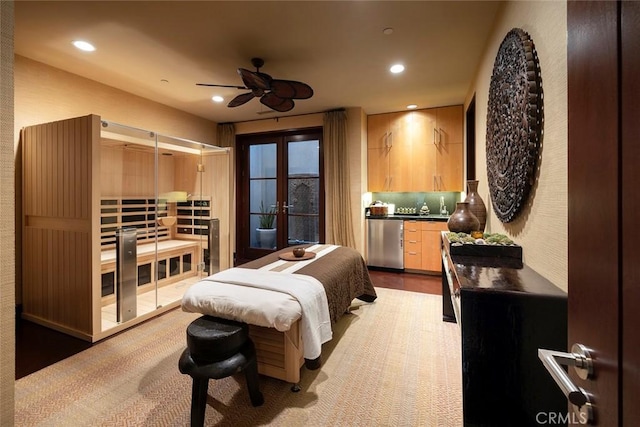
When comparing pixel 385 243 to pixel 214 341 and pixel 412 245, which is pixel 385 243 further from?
pixel 214 341

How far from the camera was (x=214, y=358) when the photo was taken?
5.13 ft

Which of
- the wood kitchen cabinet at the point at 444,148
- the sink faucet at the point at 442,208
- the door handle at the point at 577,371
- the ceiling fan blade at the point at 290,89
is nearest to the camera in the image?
the door handle at the point at 577,371

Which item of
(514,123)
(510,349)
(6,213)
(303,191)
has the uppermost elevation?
(514,123)

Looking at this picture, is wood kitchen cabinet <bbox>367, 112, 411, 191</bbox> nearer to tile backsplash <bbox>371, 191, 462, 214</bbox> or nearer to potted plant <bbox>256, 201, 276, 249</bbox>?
tile backsplash <bbox>371, 191, 462, 214</bbox>

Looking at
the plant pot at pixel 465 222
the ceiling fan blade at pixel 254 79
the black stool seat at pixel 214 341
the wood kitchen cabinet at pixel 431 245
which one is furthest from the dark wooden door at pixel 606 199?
the wood kitchen cabinet at pixel 431 245

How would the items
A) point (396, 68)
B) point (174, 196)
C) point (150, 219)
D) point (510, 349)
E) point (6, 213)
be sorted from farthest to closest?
point (174, 196), point (150, 219), point (396, 68), point (510, 349), point (6, 213)

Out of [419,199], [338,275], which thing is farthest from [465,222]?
[419,199]

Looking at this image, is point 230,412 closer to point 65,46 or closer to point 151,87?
point 65,46

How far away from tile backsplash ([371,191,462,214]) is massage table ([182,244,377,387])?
131 inches

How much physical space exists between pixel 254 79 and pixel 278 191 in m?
2.89

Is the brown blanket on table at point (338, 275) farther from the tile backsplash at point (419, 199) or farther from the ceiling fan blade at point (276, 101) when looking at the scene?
the tile backsplash at point (419, 199)

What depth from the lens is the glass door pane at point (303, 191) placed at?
200 inches

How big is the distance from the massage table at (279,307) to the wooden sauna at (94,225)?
1.29 metres

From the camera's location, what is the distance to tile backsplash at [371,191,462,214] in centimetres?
496
